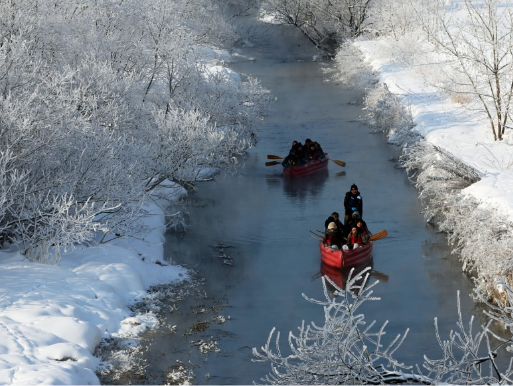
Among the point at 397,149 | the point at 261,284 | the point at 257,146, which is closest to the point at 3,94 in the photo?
the point at 261,284

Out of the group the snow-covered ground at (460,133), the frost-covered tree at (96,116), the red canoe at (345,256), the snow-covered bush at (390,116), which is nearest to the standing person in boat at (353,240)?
the red canoe at (345,256)

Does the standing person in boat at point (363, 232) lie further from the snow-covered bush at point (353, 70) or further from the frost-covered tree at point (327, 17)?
the frost-covered tree at point (327, 17)

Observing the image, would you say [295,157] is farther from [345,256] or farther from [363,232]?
[345,256]

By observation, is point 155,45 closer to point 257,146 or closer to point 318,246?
point 257,146

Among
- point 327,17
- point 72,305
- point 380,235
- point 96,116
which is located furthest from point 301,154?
point 327,17

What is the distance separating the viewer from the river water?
13.7m

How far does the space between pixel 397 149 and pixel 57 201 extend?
14149 mm

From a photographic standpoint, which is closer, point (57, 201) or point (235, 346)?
point (235, 346)

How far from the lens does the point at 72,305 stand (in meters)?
13.8

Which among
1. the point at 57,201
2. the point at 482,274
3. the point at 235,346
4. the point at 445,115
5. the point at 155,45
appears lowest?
the point at 235,346

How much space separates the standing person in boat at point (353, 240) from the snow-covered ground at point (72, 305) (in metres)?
3.69

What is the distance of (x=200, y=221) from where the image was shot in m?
20.6

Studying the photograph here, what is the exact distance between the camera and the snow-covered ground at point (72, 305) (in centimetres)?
1168

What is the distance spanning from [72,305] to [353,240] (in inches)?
260
